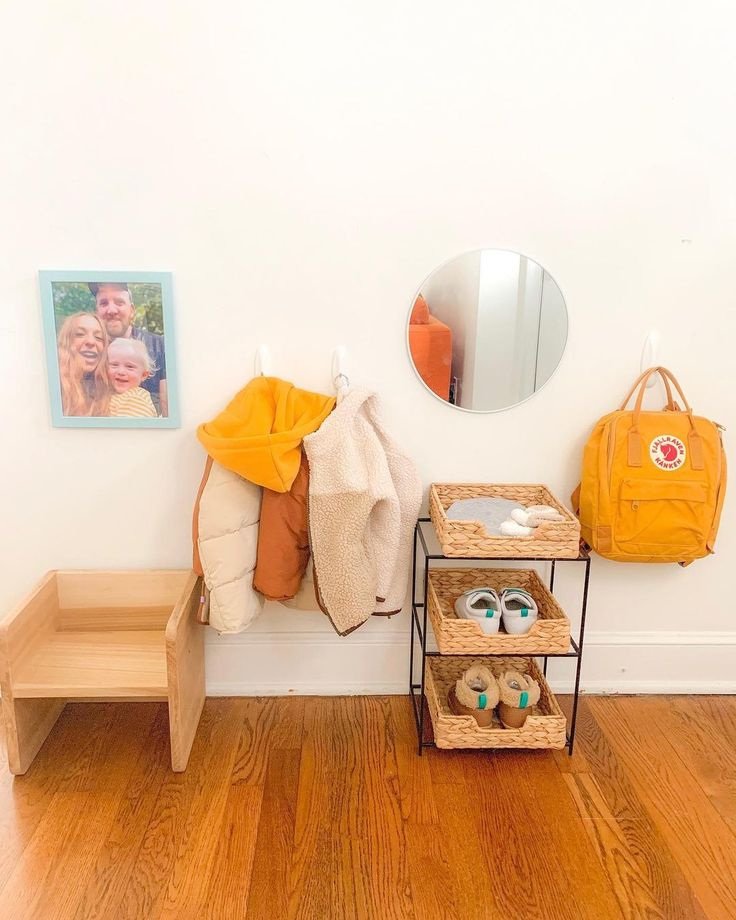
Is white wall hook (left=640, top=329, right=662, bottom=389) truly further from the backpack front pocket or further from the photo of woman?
the photo of woman

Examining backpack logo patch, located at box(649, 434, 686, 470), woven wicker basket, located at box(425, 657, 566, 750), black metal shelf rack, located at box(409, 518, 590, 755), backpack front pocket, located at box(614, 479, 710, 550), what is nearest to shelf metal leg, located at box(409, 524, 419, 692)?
black metal shelf rack, located at box(409, 518, 590, 755)

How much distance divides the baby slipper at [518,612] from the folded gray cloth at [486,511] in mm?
236

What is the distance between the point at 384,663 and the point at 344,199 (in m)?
1.40

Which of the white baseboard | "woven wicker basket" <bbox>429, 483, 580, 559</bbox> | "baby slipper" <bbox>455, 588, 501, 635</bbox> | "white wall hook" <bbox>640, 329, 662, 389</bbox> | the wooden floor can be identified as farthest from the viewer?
the white baseboard

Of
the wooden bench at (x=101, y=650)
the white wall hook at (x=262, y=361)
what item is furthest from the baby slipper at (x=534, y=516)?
the wooden bench at (x=101, y=650)

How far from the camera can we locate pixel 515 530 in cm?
188

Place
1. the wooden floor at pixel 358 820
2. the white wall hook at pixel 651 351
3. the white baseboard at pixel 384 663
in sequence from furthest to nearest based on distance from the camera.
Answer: the white baseboard at pixel 384 663, the white wall hook at pixel 651 351, the wooden floor at pixel 358 820

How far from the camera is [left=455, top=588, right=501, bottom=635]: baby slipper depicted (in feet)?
6.41

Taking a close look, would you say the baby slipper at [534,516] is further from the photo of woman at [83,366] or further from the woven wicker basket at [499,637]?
the photo of woman at [83,366]

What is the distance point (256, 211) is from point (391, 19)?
23.3 inches

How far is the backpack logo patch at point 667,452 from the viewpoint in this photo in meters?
1.99

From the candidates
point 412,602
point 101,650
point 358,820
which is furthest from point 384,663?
point 101,650

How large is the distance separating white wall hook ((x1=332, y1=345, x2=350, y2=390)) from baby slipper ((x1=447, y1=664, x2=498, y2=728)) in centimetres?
91

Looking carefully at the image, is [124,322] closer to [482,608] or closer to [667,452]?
[482,608]
